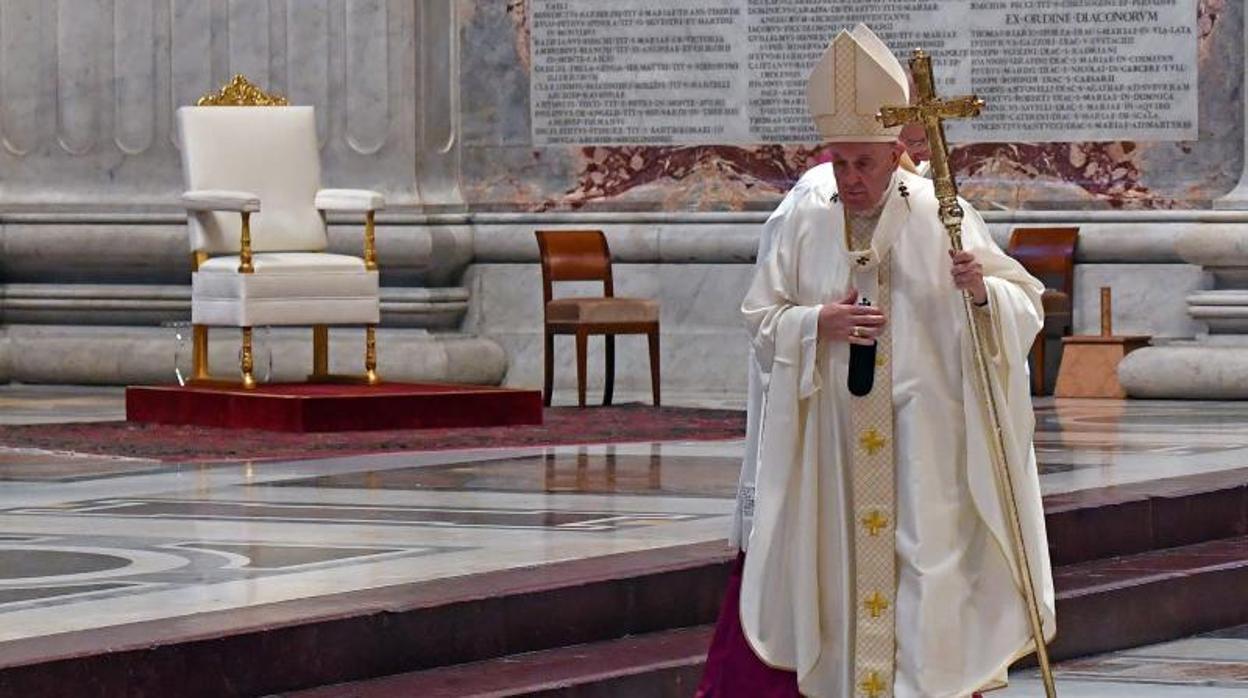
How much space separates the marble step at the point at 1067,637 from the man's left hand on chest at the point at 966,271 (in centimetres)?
119

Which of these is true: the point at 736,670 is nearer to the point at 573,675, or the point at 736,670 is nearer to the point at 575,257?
the point at 573,675

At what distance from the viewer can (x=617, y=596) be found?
604 centimetres

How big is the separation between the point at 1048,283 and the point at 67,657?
27.9 feet

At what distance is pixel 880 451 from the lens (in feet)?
15.8

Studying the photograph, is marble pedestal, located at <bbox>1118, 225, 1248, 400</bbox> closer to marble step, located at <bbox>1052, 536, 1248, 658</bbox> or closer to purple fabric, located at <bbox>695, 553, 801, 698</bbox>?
marble step, located at <bbox>1052, 536, 1248, 658</bbox>

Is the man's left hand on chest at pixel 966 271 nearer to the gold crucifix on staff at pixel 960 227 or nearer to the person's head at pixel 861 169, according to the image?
the gold crucifix on staff at pixel 960 227

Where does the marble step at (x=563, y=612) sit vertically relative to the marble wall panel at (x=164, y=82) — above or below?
below

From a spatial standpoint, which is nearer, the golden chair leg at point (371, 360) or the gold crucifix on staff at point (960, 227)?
the gold crucifix on staff at point (960, 227)

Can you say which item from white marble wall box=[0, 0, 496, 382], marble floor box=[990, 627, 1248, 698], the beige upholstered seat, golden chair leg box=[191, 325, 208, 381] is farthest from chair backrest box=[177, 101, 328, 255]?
marble floor box=[990, 627, 1248, 698]

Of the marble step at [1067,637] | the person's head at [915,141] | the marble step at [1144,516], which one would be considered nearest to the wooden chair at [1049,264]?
the marble step at [1144,516]

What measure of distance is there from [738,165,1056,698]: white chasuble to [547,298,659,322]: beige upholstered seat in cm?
726

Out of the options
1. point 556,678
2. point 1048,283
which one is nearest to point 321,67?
point 1048,283

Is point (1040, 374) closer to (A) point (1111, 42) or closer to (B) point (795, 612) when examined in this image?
(A) point (1111, 42)

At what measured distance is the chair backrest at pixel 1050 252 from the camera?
12781 mm
